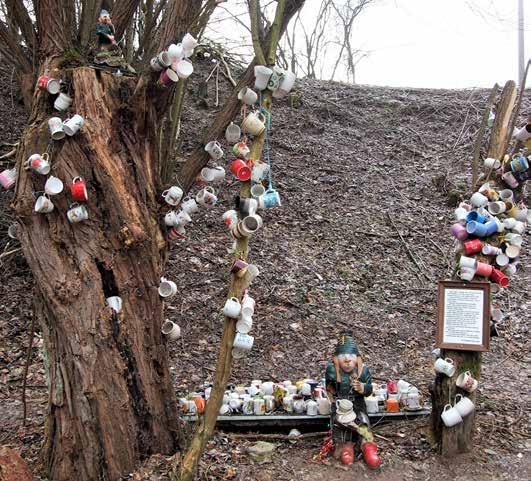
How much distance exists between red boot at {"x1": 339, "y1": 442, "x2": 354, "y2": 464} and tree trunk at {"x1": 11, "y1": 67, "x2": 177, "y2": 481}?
1070 millimetres

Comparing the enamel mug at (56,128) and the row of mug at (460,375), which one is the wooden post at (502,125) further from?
the enamel mug at (56,128)

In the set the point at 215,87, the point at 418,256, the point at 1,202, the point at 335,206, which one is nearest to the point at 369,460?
the point at 418,256

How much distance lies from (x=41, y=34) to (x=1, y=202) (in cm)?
365

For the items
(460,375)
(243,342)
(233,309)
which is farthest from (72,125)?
(460,375)

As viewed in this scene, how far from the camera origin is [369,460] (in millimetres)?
3297

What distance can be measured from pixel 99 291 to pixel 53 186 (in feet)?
2.12

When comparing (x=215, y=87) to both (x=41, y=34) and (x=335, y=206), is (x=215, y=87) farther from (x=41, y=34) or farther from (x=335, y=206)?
(x=41, y=34)

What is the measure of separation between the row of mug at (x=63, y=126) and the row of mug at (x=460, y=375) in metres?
2.67

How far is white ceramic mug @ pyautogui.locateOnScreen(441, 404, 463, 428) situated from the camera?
3320 millimetres

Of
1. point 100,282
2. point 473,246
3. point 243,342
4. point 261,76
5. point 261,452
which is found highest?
point 261,76

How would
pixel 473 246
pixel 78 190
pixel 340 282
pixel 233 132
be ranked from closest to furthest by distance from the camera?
pixel 78 190 → pixel 233 132 → pixel 473 246 → pixel 340 282

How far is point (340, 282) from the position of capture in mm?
6301

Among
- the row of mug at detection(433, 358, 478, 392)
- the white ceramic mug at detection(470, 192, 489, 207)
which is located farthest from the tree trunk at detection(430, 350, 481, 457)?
the white ceramic mug at detection(470, 192, 489, 207)

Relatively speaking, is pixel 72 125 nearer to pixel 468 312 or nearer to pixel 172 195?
pixel 172 195
